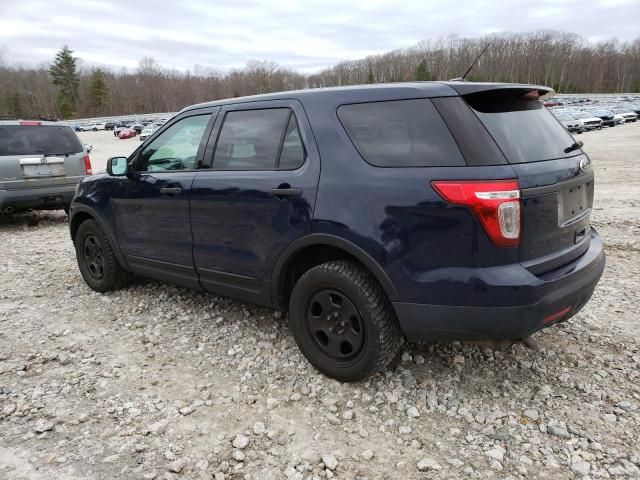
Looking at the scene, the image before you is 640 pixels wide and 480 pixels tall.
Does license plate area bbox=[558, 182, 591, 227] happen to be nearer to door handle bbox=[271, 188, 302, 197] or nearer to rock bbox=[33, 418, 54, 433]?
door handle bbox=[271, 188, 302, 197]

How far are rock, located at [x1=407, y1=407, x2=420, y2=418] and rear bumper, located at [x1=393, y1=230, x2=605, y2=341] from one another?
0.45 m

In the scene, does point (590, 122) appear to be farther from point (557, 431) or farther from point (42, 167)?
point (557, 431)

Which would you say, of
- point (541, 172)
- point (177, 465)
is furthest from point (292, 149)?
point (177, 465)

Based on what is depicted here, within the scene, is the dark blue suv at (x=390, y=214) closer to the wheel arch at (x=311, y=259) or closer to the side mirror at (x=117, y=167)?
the wheel arch at (x=311, y=259)

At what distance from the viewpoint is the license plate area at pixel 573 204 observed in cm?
267

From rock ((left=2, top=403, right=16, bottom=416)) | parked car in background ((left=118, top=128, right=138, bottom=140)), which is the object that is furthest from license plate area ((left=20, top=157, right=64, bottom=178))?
parked car in background ((left=118, top=128, right=138, bottom=140))

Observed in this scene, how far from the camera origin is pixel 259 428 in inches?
108

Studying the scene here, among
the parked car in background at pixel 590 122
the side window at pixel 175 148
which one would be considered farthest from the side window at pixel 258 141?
the parked car in background at pixel 590 122

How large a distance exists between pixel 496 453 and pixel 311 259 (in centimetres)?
156

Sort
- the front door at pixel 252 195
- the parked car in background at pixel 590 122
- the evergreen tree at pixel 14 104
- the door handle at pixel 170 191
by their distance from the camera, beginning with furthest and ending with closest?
1. the evergreen tree at pixel 14 104
2. the parked car in background at pixel 590 122
3. the door handle at pixel 170 191
4. the front door at pixel 252 195

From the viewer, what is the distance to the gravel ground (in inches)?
96.9

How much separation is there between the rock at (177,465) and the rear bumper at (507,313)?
1.37 metres

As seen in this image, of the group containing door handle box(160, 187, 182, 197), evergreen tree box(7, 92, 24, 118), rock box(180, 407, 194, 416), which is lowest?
rock box(180, 407, 194, 416)

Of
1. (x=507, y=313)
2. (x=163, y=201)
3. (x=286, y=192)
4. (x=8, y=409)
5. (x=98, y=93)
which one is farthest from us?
(x=98, y=93)
